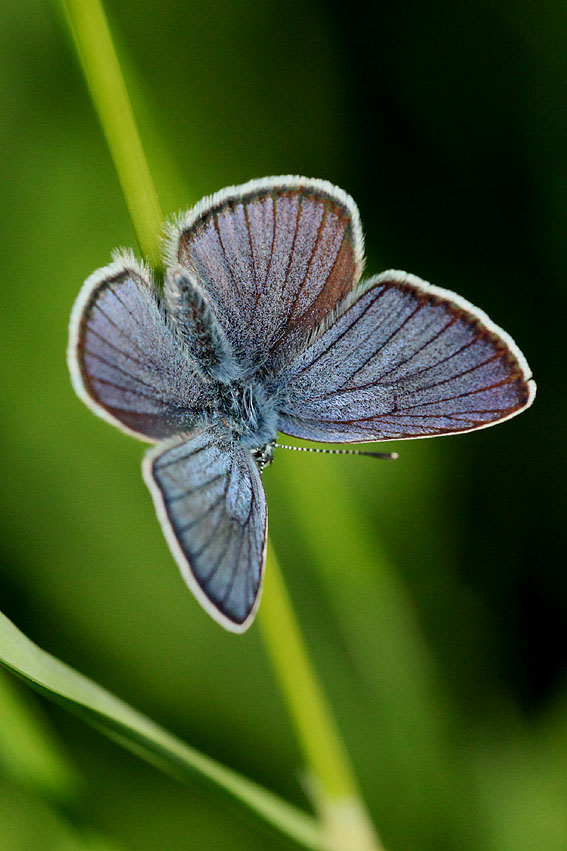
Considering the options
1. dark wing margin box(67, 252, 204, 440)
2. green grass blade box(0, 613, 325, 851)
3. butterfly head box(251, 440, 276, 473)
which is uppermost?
dark wing margin box(67, 252, 204, 440)

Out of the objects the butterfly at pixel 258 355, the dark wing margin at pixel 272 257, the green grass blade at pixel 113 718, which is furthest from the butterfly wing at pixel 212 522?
the dark wing margin at pixel 272 257

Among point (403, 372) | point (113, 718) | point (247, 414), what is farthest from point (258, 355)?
point (113, 718)

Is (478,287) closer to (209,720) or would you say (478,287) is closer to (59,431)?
(59,431)

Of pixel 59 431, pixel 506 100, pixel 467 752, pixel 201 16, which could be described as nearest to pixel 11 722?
pixel 59 431

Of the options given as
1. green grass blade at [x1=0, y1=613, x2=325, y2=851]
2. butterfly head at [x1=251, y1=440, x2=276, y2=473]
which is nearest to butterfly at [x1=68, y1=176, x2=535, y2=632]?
butterfly head at [x1=251, y1=440, x2=276, y2=473]

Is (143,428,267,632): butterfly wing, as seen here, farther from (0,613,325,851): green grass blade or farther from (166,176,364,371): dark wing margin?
(166,176,364,371): dark wing margin

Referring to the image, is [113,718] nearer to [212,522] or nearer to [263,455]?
[212,522]
